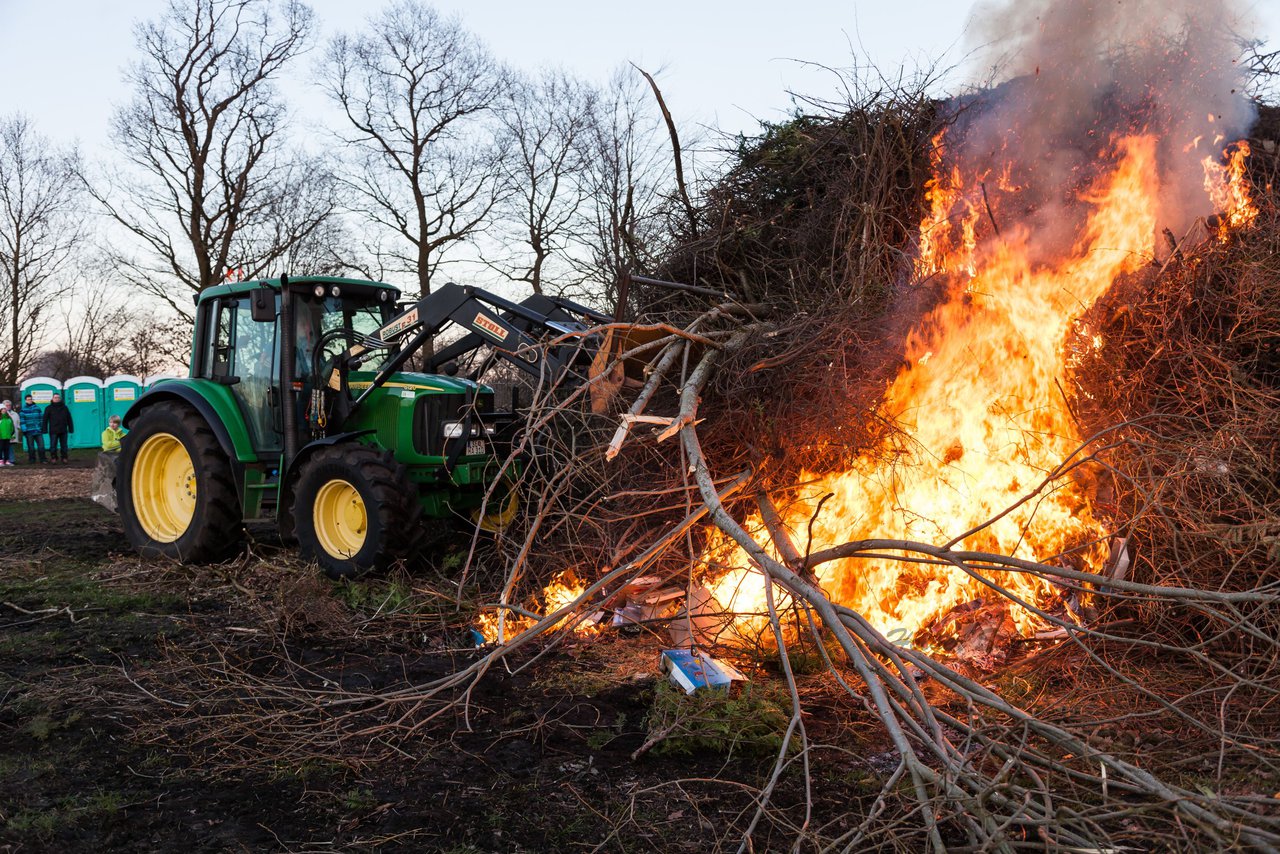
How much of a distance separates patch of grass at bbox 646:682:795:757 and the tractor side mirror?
4891mm

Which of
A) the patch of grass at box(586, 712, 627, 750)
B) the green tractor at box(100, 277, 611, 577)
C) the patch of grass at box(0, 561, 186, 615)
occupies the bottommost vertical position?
the patch of grass at box(586, 712, 627, 750)

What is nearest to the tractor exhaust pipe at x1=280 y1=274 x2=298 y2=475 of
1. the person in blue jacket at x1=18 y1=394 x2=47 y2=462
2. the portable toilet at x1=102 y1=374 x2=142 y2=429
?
the person in blue jacket at x1=18 y1=394 x2=47 y2=462

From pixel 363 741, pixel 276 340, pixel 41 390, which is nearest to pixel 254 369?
pixel 276 340

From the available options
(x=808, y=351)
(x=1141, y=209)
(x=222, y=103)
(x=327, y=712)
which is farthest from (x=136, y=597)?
(x=222, y=103)

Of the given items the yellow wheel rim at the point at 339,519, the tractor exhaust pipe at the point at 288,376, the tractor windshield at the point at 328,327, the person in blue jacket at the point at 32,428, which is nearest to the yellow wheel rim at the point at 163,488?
the tractor exhaust pipe at the point at 288,376

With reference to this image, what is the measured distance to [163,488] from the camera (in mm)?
9469

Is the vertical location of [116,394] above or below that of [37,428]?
above

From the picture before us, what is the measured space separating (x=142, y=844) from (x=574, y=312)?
16.7 ft

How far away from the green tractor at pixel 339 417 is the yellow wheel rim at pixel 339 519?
0.4 inches

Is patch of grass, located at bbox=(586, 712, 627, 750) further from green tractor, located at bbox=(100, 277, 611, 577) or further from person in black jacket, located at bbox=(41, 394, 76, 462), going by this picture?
person in black jacket, located at bbox=(41, 394, 76, 462)

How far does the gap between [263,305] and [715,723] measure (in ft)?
17.5

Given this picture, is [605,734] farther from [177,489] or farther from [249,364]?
[177,489]

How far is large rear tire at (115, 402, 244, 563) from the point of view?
8.44 m

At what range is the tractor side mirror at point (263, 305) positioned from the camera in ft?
25.9
